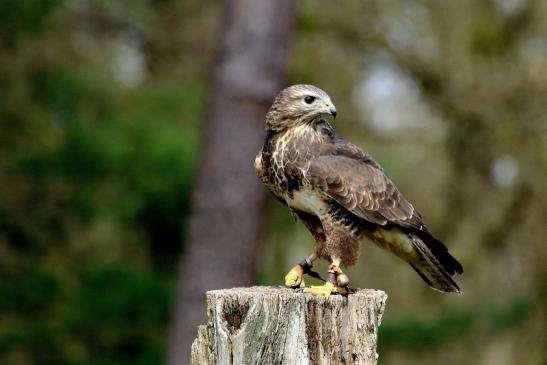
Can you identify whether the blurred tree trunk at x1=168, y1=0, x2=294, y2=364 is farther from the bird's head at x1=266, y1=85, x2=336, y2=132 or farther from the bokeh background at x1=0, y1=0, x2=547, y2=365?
the bird's head at x1=266, y1=85, x2=336, y2=132

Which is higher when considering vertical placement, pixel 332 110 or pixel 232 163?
pixel 232 163

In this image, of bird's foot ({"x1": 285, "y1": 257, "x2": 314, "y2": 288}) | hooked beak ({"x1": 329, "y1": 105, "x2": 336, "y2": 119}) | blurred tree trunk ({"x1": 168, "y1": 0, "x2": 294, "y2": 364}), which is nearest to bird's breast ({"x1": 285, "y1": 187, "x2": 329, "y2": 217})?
bird's foot ({"x1": 285, "y1": 257, "x2": 314, "y2": 288})

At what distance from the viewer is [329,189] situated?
3.62 m

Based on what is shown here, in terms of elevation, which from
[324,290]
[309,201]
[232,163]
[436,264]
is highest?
[232,163]

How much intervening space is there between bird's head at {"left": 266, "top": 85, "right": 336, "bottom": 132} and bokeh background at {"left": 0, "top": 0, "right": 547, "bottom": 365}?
309 centimetres

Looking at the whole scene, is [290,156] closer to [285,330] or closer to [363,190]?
[363,190]

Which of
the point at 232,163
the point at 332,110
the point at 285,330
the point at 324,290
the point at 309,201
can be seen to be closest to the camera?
the point at 285,330

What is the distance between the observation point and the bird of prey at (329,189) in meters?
3.63

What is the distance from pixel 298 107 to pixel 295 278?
0.66m

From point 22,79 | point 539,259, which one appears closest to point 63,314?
point 22,79

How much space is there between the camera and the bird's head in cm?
362

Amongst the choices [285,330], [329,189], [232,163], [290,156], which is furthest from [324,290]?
[232,163]

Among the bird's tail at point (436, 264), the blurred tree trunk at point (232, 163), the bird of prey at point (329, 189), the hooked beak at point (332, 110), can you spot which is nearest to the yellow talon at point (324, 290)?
the bird of prey at point (329, 189)

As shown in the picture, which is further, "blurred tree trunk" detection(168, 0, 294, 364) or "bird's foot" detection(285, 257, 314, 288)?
"blurred tree trunk" detection(168, 0, 294, 364)
